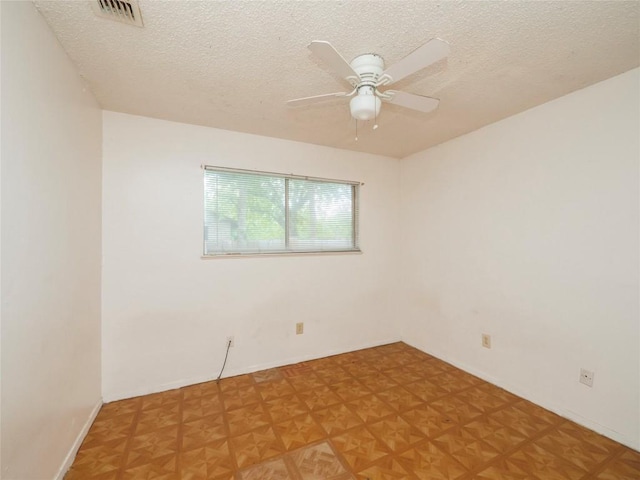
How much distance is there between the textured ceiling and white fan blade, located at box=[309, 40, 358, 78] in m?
0.22

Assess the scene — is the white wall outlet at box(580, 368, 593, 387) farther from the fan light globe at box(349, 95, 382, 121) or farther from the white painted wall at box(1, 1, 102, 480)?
the white painted wall at box(1, 1, 102, 480)

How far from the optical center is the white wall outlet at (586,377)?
192 centimetres

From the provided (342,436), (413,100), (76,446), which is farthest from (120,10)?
(342,436)

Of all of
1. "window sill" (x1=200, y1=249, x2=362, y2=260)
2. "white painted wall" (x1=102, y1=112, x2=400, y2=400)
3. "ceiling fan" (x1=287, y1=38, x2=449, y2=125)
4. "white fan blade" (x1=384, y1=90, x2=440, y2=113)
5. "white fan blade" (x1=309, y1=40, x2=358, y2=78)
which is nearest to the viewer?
"white fan blade" (x1=309, y1=40, x2=358, y2=78)

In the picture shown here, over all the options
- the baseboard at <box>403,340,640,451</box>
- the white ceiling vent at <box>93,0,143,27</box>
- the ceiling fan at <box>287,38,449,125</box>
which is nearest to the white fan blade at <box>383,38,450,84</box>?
the ceiling fan at <box>287,38,449,125</box>

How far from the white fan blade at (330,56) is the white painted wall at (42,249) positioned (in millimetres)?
1165

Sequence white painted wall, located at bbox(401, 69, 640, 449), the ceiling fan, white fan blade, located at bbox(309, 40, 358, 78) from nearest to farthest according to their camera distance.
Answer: white fan blade, located at bbox(309, 40, 358, 78), the ceiling fan, white painted wall, located at bbox(401, 69, 640, 449)

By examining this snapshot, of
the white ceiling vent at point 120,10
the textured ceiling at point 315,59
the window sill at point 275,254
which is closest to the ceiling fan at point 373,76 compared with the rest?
the textured ceiling at point 315,59

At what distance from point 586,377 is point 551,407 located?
1.23ft

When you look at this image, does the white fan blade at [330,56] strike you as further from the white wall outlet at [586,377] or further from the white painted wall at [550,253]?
the white wall outlet at [586,377]

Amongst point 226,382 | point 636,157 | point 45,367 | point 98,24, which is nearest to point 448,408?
point 226,382

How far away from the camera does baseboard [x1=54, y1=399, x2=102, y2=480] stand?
152cm

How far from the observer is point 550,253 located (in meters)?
2.13

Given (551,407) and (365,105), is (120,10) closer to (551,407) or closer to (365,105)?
→ (365,105)
